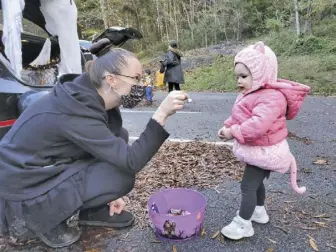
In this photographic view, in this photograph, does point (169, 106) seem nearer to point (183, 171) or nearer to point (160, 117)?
point (160, 117)

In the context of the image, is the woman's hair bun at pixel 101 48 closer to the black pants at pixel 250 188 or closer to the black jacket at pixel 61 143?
the black jacket at pixel 61 143

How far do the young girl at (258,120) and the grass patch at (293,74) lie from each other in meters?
7.87

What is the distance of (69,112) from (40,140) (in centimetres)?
25

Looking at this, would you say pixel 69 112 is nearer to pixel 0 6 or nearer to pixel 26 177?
pixel 26 177

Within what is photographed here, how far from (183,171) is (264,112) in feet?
4.82

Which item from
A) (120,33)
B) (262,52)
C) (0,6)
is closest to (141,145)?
(262,52)

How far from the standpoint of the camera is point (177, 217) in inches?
83.7

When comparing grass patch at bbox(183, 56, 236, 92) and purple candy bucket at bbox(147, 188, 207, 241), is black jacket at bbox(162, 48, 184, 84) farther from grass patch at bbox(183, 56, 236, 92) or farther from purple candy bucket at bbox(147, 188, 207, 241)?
purple candy bucket at bbox(147, 188, 207, 241)

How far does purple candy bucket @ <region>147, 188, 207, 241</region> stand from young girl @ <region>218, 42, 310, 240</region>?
0.22 meters

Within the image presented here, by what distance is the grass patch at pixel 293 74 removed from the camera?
10.1 meters

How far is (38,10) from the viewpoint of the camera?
4723 mm

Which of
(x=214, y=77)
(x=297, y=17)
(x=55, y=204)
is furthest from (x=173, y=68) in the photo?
(x=297, y=17)

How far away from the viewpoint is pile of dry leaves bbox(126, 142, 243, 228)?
2922mm

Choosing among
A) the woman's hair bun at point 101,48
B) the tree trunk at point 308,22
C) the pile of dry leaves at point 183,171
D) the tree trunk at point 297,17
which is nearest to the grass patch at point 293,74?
the tree trunk at point 297,17
